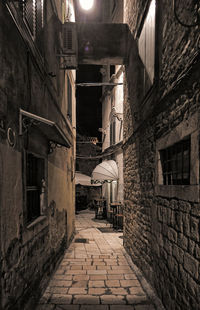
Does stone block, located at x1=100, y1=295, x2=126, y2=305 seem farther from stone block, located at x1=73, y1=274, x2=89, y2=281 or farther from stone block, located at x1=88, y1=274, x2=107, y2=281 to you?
stone block, located at x1=73, y1=274, x2=89, y2=281

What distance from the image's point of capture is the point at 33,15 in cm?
370

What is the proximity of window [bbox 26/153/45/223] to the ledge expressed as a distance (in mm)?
2566

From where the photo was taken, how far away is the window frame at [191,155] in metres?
2.58

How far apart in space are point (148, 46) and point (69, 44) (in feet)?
9.00

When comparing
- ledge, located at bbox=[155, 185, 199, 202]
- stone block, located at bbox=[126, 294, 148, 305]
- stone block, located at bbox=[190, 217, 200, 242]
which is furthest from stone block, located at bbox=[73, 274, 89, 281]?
stone block, located at bbox=[190, 217, 200, 242]

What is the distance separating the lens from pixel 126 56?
289 inches

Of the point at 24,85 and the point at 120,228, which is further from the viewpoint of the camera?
the point at 120,228

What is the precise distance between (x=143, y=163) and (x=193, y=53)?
117 inches

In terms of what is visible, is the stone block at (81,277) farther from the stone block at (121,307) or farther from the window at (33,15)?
the window at (33,15)

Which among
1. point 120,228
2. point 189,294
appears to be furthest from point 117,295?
point 120,228

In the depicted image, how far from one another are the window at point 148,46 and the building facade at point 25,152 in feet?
7.87

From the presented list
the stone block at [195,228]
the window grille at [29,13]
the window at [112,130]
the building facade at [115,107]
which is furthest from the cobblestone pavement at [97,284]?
the window at [112,130]

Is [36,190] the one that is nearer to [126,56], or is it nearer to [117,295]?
[117,295]

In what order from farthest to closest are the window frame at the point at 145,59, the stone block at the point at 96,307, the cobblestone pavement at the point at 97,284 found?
1. the window frame at the point at 145,59
2. the cobblestone pavement at the point at 97,284
3. the stone block at the point at 96,307
